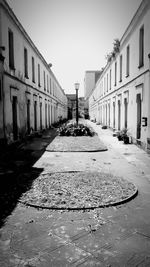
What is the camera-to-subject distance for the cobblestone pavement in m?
2.60

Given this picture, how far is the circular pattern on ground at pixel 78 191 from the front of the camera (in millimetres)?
4164

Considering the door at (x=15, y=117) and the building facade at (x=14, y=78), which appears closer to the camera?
the building facade at (x=14, y=78)

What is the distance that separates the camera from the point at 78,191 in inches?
187

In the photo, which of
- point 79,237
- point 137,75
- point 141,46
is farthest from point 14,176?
point 141,46

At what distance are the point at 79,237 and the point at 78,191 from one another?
1676mm

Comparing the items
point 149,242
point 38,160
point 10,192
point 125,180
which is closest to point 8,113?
point 38,160

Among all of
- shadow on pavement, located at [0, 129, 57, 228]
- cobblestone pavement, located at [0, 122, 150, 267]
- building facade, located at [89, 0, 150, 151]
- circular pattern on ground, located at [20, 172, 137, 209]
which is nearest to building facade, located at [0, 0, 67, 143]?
shadow on pavement, located at [0, 129, 57, 228]

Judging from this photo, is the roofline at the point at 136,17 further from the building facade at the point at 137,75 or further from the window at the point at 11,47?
the window at the point at 11,47

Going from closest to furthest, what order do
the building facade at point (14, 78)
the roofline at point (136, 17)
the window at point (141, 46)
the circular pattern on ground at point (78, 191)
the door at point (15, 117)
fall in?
1. the circular pattern on ground at point (78, 191)
2. the roofline at point (136, 17)
3. the building facade at point (14, 78)
4. the window at point (141, 46)
5. the door at point (15, 117)

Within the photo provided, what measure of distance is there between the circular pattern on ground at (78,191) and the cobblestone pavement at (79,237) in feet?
0.66

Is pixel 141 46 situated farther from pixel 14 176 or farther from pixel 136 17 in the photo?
pixel 14 176

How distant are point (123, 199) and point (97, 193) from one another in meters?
0.59

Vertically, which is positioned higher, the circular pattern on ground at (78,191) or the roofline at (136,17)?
the roofline at (136,17)

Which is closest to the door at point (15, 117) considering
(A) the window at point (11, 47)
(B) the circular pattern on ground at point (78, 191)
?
(A) the window at point (11, 47)
